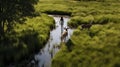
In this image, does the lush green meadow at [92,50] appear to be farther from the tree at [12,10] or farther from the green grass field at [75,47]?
the tree at [12,10]

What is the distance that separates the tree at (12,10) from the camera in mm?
34938

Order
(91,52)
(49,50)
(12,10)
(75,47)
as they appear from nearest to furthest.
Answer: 1. (91,52)
2. (75,47)
3. (12,10)
4. (49,50)

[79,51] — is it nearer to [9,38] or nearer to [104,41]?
[104,41]

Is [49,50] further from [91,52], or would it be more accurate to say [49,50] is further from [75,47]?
[91,52]

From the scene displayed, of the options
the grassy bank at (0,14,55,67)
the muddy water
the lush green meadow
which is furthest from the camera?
the muddy water

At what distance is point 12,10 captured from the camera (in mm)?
35594

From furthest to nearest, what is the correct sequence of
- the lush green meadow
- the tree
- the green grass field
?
1. the tree
2. the green grass field
3. the lush green meadow

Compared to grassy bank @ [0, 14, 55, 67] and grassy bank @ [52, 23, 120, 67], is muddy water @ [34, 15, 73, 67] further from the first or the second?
grassy bank @ [52, 23, 120, 67]

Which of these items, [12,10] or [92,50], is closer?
[92,50]

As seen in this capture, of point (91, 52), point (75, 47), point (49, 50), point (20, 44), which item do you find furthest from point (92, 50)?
point (20, 44)

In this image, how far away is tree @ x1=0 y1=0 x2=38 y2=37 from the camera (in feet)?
115

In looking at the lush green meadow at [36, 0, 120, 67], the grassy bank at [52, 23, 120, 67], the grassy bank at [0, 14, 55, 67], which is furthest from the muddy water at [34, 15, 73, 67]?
the grassy bank at [52, 23, 120, 67]

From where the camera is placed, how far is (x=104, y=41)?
110 feet

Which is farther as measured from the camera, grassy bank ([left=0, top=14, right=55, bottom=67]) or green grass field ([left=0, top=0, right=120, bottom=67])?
grassy bank ([left=0, top=14, right=55, bottom=67])
